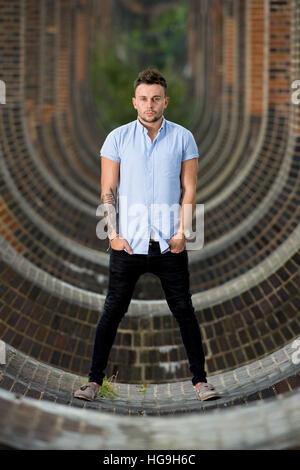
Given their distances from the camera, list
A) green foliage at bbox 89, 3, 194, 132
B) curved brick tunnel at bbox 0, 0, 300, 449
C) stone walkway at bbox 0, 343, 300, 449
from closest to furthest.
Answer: stone walkway at bbox 0, 343, 300, 449 < curved brick tunnel at bbox 0, 0, 300, 449 < green foliage at bbox 89, 3, 194, 132

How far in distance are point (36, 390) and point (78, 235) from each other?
12.9ft

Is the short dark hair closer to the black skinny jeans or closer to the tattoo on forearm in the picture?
the tattoo on forearm

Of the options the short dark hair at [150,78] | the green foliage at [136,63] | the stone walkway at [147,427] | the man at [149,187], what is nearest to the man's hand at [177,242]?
the man at [149,187]

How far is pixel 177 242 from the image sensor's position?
3.06 metres

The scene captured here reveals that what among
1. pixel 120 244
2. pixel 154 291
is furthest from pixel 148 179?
pixel 154 291

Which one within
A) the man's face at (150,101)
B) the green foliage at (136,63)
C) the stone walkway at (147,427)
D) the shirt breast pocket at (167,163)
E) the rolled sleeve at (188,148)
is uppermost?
the green foliage at (136,63)

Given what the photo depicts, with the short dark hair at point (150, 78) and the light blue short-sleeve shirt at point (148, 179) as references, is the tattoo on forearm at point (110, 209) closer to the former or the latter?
the light blue short-sleeve shirt at point (148, 179)

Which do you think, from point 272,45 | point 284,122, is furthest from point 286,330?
point 272,45

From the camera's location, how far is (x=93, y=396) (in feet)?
10.9

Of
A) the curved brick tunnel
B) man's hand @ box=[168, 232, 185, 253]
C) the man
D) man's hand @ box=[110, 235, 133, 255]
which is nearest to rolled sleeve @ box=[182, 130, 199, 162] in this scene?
the man

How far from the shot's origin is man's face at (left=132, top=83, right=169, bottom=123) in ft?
9.82

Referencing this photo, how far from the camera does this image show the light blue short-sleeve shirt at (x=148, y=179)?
10.0 ft

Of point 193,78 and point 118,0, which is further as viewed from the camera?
point 118,0
